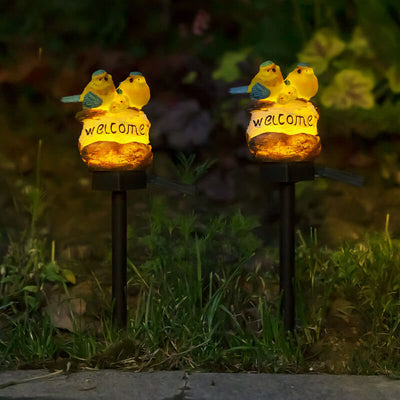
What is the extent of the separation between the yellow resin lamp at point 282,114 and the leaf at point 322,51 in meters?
1.22

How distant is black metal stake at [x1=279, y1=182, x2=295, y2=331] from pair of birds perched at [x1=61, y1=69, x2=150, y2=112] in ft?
2.25

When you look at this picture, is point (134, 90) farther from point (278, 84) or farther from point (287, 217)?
point (287, 217)

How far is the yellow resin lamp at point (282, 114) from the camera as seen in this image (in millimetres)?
3076

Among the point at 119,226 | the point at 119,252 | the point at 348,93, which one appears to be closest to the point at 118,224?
the point at 119,226

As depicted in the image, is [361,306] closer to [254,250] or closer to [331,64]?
[254,250]

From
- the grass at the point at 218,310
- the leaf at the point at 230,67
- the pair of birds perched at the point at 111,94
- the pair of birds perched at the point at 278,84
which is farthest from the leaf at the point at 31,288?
the leaf at the point at 230,67

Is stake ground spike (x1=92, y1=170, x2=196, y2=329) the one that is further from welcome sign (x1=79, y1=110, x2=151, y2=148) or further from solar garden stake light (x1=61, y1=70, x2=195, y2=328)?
welcome sign (x1=79, y1=110, x2=151, y2=148)

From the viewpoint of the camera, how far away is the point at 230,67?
452cm

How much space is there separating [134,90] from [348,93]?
1.53 meters

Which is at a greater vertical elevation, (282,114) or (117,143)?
(282,114)

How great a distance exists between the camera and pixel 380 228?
4230 mm

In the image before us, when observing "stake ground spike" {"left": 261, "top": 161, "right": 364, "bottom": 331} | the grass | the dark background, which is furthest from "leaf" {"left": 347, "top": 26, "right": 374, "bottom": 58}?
"stake ground spike" {"left": 261, "top": 161, "right": 364, "bottom": 331}

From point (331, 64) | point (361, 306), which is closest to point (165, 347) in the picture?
point (361, 306)

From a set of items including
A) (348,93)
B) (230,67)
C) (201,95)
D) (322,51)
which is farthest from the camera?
(201,95)
